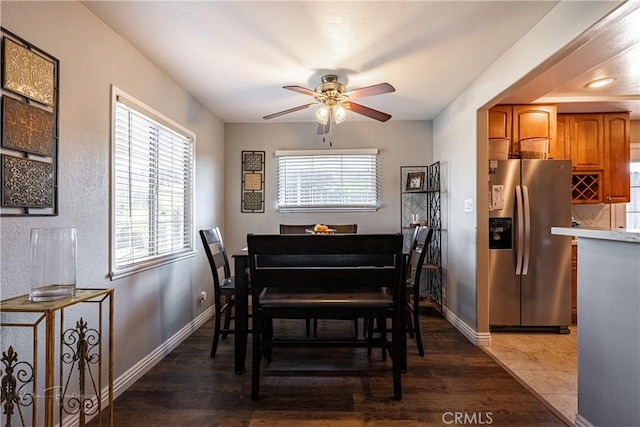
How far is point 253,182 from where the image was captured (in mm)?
4105

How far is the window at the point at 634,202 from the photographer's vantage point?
12.6 feet

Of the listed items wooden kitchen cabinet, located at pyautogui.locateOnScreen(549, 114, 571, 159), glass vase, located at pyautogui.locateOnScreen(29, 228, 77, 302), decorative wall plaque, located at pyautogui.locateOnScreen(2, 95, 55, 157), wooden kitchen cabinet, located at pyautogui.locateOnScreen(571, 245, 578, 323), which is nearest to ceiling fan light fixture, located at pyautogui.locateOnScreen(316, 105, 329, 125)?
decorative wall plaque, located at pyautogui.locateOnScreen(2, 95, 55, 157)

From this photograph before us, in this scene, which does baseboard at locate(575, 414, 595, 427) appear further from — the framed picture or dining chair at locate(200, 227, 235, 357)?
the framed picture

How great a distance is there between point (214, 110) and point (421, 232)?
8.65 feet

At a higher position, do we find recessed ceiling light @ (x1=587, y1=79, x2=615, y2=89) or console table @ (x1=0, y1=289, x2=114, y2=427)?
recessed ceiling light @ (x1=587, y1=79, x2=615, y2=89)

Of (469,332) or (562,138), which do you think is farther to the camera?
(562,138)

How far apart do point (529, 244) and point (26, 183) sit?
3.63 meters

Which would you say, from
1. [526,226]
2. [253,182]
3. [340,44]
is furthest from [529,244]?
[253,182]

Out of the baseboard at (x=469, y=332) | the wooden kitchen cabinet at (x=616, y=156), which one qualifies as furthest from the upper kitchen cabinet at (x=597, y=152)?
the baseboard at (x=469, y=332)

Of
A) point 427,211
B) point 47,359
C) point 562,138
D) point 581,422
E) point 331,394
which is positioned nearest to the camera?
point 47,359

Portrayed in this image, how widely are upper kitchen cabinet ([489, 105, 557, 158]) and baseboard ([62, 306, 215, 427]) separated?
11.5ft

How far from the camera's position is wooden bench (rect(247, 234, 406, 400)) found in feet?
5.89

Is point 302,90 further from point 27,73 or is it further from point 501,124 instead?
point 501,124

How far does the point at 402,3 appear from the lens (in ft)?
5.78
